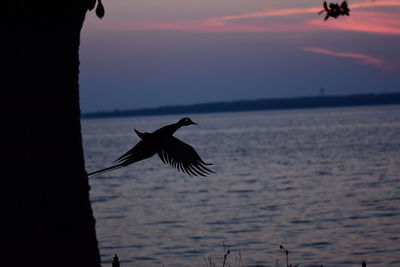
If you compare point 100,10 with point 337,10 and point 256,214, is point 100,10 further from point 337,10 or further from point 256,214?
point 256,214

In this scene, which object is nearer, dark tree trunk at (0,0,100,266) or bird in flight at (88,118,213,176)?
dark tree trunk at (0,0,100,266)

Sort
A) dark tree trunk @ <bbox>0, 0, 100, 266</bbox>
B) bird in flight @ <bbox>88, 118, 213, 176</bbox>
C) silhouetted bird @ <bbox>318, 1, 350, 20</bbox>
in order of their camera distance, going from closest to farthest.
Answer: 1. dark tree trunk @ <bbox>0, 0, 100, 266</bbox>
2. bird in flight @ <bbox>88, 118, 213, 176</bbox>
3. silhouetted bird @ <bbox>318, 1, 350, 20</bbox>

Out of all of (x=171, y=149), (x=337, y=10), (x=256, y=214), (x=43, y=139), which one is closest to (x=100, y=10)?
(x=43, y=139)

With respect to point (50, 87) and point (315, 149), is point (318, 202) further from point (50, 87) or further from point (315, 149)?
point (315, 149)

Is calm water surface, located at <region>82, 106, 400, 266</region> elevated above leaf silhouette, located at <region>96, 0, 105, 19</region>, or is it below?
below

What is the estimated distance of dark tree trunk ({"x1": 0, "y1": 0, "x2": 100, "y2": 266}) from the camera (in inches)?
201

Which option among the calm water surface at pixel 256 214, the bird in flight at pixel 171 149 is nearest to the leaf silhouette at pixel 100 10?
the bird in flight at pixel 171 149

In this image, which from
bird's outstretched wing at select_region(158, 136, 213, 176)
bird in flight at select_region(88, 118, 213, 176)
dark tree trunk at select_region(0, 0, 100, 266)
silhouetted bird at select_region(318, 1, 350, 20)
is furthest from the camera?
silhouetted bird at select_region(318, 1, 350, 20)

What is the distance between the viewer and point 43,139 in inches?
205

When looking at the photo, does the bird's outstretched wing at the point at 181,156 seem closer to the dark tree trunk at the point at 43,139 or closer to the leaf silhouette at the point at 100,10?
the dark tree trunk at the point at 43,139

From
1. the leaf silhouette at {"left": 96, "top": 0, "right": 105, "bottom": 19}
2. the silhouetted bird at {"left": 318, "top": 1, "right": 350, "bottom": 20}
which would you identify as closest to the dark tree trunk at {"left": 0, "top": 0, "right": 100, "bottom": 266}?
the leaf silhouette at {"left": 96, "top": 0, "right": 105, "bottom": 19}

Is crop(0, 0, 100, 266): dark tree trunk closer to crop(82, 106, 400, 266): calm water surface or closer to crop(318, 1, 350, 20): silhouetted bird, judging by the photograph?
crop(318, 1, 350, 20): silhouetted bird

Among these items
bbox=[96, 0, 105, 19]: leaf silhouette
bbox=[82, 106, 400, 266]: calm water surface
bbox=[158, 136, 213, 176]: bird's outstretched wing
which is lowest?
bbox=[82, 106, 400, 266]: calm water surface

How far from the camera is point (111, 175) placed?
183 ft
